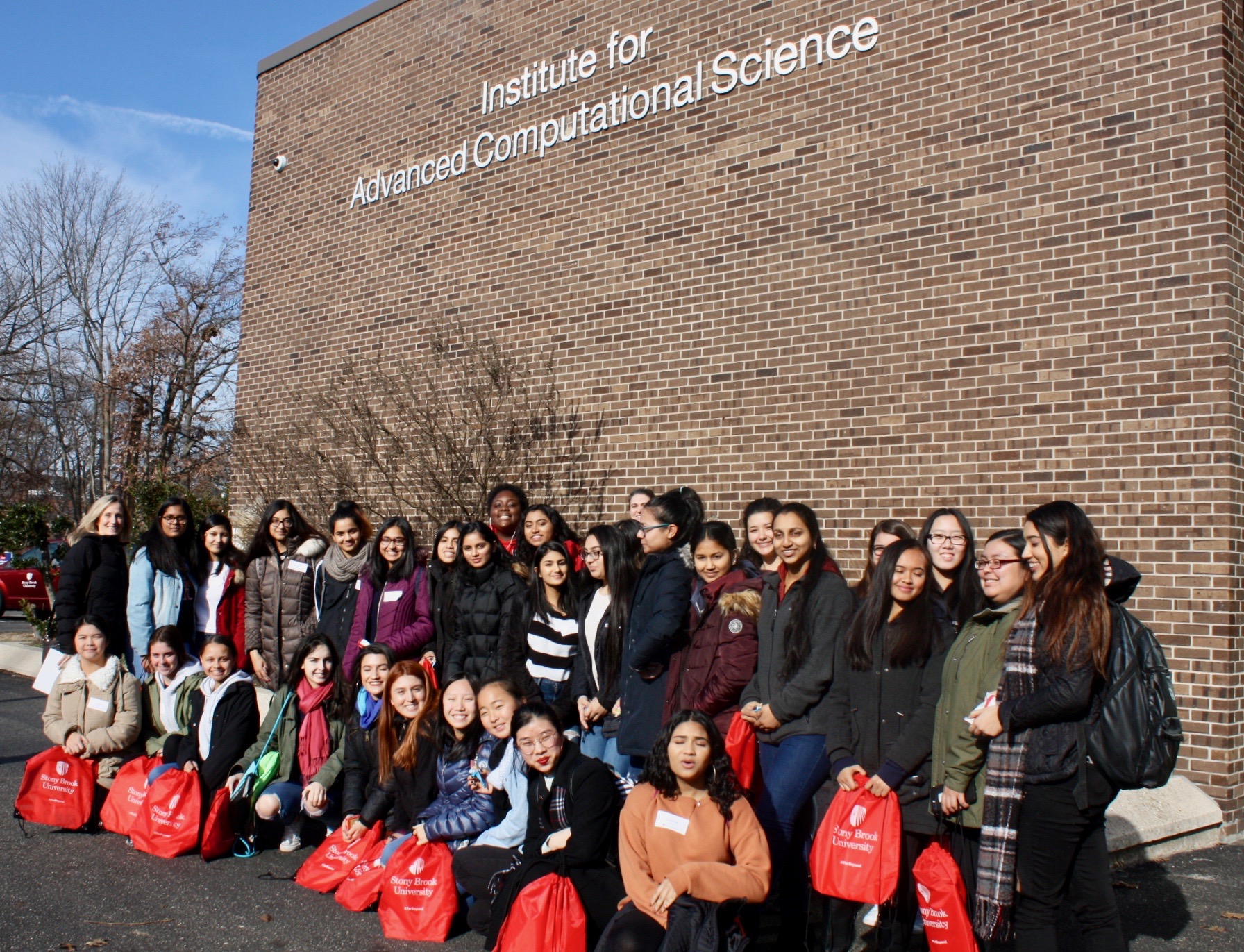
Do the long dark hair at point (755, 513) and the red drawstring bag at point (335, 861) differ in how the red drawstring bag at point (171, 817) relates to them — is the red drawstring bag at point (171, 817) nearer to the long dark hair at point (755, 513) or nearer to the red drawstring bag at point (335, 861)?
the red drawstring bag at point (335, 861)

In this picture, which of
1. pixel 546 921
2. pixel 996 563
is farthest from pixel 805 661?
pixel 546 921

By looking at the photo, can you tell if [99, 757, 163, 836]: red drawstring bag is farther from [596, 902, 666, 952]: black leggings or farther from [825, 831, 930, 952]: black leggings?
[825, 831, 930, 952]: black leggings

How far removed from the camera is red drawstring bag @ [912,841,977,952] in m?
3.83

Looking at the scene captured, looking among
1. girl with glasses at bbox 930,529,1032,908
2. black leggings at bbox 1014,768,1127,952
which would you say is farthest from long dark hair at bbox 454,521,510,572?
black leggings at bbox 1014,768,1127,952

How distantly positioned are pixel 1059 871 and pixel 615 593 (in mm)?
2681

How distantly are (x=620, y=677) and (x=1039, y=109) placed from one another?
477 cm

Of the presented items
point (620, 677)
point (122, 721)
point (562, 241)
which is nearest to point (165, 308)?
A: point (562, 241)

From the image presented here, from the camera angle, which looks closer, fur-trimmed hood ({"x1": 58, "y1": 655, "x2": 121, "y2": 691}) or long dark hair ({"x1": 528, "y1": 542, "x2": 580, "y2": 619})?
long dark hair ({"x1": 528, "y1": 542, "x2": 580, "y2": 619})

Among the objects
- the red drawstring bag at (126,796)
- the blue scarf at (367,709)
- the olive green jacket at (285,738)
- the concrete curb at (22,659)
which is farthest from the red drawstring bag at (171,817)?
the concrete curb at (22,659)

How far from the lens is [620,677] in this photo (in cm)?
556

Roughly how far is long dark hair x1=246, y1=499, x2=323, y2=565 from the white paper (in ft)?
4.59

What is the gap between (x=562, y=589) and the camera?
6121mm

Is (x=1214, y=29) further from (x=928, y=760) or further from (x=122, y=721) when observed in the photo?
(x=122, y=721)

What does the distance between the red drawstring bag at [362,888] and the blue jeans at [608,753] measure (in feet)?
3.77
